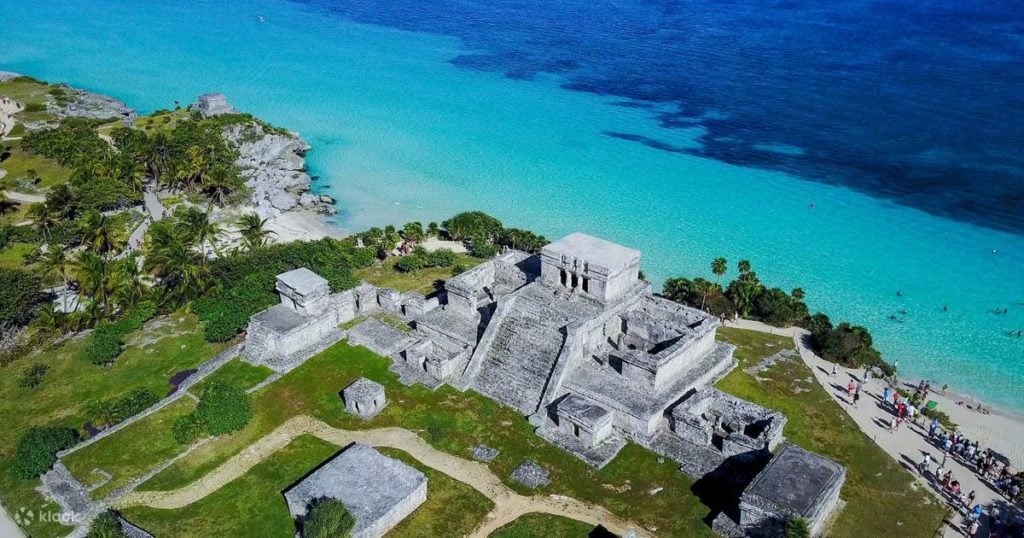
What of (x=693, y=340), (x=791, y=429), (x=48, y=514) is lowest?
(x=48, y=514)

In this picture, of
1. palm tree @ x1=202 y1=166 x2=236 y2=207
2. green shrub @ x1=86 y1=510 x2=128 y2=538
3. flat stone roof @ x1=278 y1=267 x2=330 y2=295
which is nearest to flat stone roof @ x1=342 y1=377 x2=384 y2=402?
flat stone roof @ x1=278 y1=267 x2=330 y2=295

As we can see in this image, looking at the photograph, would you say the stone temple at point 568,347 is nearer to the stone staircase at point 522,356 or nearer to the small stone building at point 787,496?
the stone staircase at point 522,356

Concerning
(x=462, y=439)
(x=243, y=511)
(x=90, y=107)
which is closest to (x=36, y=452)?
(x=243, y=511)

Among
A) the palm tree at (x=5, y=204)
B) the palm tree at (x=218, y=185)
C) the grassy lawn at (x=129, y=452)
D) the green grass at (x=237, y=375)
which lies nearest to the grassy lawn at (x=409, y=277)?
the green grass at (x=237, y=375)

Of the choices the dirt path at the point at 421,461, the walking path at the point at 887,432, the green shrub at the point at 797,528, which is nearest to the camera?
the green shrub at the point at 797,528

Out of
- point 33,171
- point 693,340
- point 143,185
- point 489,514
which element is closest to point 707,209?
point 693,340

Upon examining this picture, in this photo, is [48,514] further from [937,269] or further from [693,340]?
[937,269]

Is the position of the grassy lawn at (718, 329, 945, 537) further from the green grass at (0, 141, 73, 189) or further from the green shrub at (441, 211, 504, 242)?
the green grass at (0, 141, 73, 189)
